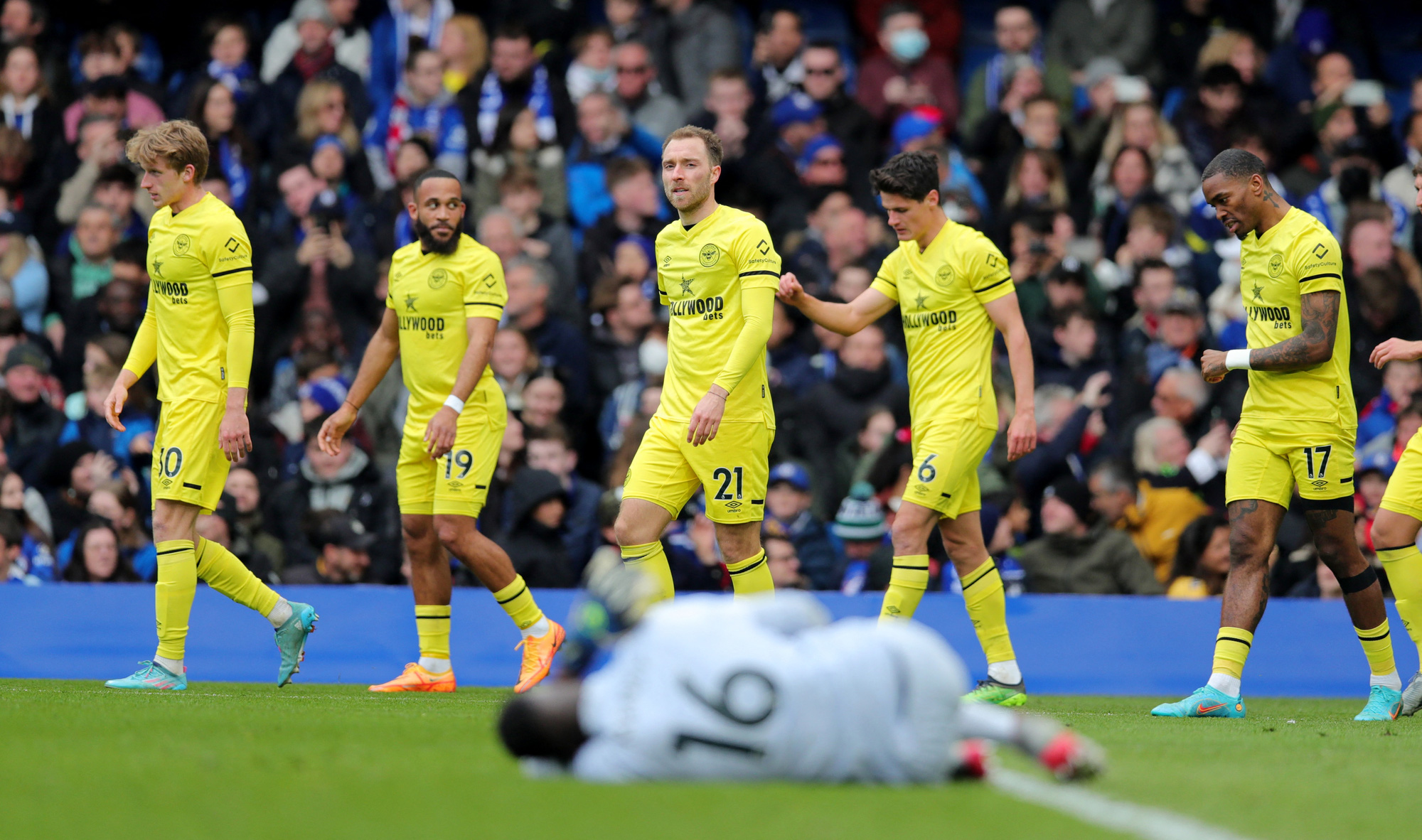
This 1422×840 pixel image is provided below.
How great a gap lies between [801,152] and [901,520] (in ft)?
19.3

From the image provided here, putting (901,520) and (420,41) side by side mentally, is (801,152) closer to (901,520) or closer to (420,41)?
(420,41)

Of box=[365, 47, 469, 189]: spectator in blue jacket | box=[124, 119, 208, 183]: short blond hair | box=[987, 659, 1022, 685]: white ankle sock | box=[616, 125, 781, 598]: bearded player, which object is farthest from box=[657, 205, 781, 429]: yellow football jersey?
box=[365, 47, 469, 189]: spectator in blue jacket

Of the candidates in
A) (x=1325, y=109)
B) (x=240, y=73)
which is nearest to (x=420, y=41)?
(x=240, y=73)

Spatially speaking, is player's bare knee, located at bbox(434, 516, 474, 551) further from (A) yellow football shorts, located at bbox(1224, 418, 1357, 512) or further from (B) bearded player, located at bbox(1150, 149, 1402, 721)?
(A) yellow football shorts, located at bbox(1224, 418, 1357, 512)

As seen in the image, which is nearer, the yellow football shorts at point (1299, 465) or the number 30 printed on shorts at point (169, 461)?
the yellow football shorts at point (1299, 465)

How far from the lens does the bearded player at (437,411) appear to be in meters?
8.70

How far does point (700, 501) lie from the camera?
37.9ft

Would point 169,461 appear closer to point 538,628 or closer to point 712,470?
point 538,628

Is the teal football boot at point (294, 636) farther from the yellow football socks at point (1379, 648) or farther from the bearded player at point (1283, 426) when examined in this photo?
the yellow football socks at point (1379, 648)

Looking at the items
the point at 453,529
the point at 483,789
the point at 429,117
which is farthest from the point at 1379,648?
the point at 429,117

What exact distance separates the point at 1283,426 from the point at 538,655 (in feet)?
13.1

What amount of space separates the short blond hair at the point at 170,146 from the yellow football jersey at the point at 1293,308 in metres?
5.13

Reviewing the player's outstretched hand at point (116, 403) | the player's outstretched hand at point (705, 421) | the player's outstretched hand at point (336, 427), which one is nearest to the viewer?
the player's outstretched hand at point (705, 421)

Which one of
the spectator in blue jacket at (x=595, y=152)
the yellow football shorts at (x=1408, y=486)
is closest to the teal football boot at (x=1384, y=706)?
the yellow football shorts at (x=1408, y=486)
